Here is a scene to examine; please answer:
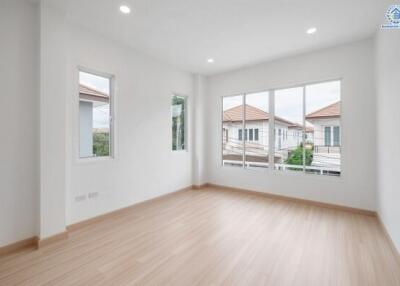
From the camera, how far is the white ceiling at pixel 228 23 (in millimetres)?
2531

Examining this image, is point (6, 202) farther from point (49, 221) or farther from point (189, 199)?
point (189, 199)

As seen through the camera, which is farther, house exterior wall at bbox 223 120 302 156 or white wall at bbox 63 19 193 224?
house exterior wall at bbox 223 120 302 156

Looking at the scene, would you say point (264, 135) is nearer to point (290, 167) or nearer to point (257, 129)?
point (257, 129)

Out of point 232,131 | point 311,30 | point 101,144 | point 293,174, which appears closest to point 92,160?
point 101,144

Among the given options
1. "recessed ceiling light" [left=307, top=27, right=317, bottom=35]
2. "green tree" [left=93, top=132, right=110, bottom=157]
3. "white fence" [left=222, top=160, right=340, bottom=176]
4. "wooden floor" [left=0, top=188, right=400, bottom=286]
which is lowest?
"wooden floor" [left=0, top=188, right=400, bottom=286]

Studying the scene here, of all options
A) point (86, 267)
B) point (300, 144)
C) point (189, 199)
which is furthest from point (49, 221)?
point (300, 144)

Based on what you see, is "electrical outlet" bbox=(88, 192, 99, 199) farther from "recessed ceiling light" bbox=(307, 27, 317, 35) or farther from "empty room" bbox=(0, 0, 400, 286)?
"recessed ceiling light" bbox=(307, 27, 317, 35)

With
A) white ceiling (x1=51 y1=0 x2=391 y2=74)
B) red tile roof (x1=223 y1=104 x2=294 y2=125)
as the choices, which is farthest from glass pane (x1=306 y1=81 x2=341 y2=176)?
white ceiling (x1=51 y1=0 x2=391 y2=74)

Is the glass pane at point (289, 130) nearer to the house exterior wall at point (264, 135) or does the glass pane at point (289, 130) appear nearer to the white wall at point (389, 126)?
the house exterior wall at point (264, 135)

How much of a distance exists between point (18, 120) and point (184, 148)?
3.31 m

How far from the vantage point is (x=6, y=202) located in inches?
91.6

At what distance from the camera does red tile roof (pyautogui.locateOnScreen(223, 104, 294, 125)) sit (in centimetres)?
466

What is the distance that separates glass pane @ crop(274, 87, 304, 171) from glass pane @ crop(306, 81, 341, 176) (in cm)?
16

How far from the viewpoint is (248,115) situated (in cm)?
500
